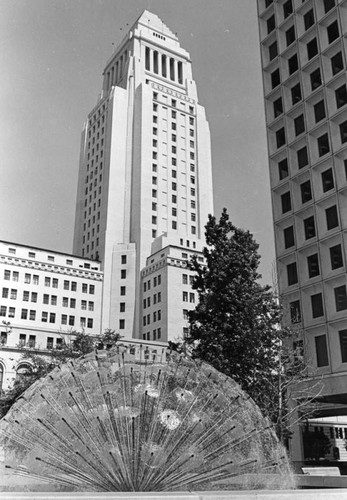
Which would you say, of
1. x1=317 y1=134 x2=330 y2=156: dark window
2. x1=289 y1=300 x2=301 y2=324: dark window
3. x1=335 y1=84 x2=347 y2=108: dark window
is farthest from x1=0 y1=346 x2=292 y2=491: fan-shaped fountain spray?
x1=335 y1=84 x2=347 y2=108: dark window

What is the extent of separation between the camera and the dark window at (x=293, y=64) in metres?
33.4

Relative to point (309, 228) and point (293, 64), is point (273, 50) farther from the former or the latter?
point (309, 228)

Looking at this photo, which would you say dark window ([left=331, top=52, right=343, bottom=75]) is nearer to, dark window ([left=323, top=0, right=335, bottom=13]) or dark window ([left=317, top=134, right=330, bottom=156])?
dark window ([left=323, top=0, right=335, bottom=13])

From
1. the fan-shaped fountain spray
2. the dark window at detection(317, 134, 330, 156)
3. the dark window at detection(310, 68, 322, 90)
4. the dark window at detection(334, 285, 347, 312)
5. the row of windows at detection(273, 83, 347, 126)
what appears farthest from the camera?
the dark window at detection(310, 68, 322, 90)

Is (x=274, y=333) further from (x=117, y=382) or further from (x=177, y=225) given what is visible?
(x=177, y=225)

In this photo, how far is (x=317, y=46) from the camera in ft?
103

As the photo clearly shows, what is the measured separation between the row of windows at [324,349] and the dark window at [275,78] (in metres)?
17.6

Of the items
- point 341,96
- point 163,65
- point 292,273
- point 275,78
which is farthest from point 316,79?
point 163,65

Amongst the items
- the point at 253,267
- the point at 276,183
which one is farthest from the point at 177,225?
the point at 253,267

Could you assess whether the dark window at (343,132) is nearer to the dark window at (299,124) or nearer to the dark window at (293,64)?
the dark window at (299,124)

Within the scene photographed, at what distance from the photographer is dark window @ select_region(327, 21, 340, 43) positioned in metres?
30.4

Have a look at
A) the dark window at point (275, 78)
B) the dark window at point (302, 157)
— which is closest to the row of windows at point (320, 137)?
the dark window at point (302, 157)

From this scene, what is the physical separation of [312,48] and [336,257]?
13.7 metres

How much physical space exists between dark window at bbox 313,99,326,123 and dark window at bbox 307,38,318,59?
3.48 meters
